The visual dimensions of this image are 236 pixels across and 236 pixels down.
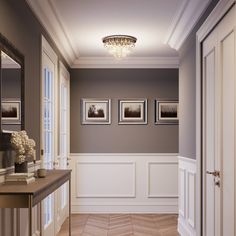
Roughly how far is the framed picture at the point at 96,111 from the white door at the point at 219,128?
8.88ft

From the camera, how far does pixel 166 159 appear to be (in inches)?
238

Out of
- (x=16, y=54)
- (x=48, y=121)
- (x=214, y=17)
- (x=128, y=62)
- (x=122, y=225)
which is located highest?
(x=128, y=62)

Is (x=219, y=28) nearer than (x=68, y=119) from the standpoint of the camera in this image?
Yes

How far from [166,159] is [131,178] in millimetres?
627

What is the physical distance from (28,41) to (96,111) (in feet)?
9.23

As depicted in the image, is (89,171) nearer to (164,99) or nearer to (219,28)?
(164,99)

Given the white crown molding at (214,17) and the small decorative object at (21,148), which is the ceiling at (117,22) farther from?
the small decorative object at (21,148)

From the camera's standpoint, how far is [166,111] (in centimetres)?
608

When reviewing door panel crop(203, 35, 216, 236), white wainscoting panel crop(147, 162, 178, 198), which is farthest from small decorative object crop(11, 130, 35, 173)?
white wainscoting panel crop(147, 162, 178, 198)

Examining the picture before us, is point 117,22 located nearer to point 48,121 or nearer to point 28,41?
point 28,41

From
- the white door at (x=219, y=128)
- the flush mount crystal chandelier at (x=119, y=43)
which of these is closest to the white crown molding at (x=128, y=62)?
the flush mount crystal chandelier at (x=119, y=43)

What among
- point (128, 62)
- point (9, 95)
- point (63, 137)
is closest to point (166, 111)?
point (128, 62)

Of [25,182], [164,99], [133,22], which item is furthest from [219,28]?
[164,99]

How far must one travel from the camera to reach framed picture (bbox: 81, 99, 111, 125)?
609cm
